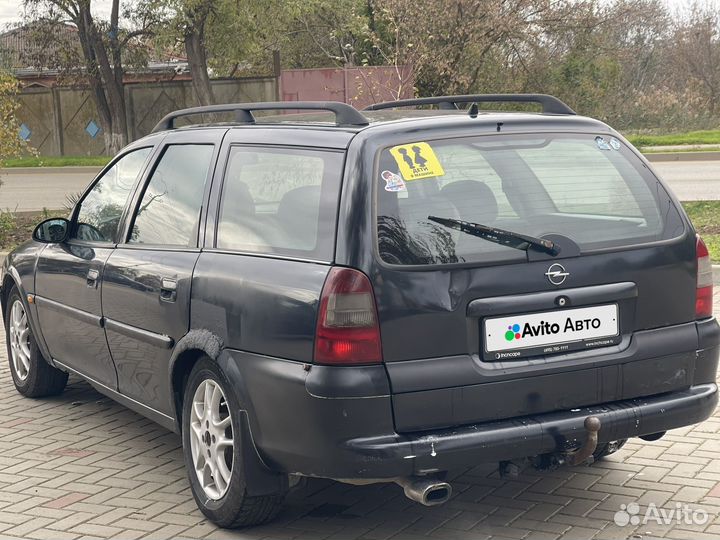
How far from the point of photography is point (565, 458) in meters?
4.52

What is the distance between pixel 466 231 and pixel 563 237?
43 cm

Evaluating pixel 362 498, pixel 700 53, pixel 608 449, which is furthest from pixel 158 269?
pixel 700 53

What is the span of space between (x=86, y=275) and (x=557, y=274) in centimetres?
277

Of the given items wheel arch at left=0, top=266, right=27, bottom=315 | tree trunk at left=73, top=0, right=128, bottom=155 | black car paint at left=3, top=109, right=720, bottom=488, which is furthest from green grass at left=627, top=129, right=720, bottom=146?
black car paint at left=3, top=109, right=720, bottom=488

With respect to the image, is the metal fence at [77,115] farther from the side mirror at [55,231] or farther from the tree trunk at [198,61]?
the side mirror at [55,231]

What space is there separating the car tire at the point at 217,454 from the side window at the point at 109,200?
136cm

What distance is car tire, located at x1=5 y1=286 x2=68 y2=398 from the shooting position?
7169 mm

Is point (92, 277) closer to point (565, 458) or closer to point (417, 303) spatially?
point (417, 303)

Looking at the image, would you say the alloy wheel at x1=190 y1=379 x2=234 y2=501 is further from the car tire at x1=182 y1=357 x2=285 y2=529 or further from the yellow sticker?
the yellow sticker

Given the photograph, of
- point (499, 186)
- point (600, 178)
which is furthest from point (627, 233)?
point (499, 186)

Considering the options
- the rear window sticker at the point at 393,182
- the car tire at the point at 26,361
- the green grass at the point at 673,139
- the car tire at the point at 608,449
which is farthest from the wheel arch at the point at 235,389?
the green grass at the point at 673,139

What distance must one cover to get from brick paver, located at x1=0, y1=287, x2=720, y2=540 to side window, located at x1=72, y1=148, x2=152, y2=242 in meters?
1.17

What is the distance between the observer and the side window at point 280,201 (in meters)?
4.43

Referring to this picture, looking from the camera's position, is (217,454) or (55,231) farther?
(55,231)
